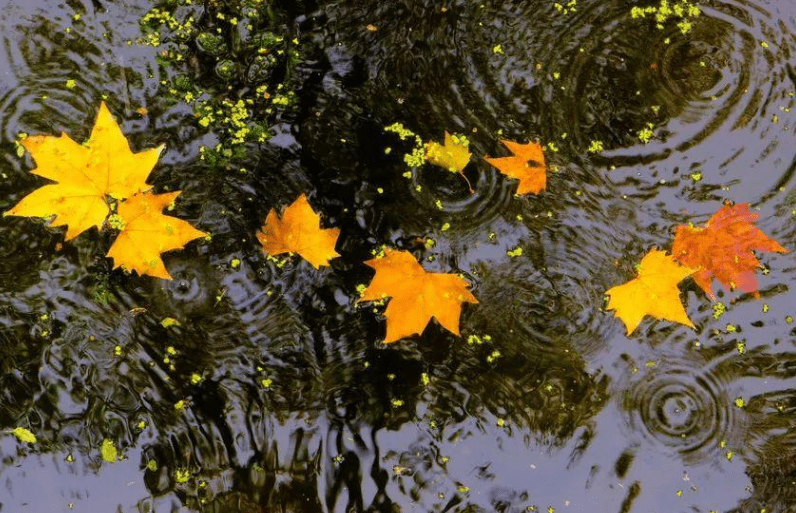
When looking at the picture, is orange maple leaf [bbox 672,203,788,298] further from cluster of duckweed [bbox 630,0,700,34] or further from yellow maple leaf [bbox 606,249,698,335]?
cluster of duckweed [bbox 630,0,700,34]

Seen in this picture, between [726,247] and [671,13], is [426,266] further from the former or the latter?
[671,13]

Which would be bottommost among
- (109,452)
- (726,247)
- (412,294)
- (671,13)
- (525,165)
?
(109,452)

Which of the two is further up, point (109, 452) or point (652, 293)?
point (652, 293)

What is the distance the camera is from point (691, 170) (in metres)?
2.21

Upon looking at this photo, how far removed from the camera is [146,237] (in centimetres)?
202

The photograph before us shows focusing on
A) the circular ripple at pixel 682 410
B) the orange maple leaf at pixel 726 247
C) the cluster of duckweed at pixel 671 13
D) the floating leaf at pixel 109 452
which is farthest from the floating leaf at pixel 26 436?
the cluster of duckweed at pixel 671 13

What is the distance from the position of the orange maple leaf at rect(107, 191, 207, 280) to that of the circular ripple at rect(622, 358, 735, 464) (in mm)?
1556

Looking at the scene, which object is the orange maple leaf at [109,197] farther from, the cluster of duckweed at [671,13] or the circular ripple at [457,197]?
the cluster of duckweed at [671,13]

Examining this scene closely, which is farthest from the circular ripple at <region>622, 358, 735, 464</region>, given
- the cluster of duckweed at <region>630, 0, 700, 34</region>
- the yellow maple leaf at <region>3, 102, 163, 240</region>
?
the yellow maple leaf at <region>3, 102, 163, 240</region>

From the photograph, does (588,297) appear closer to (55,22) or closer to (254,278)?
(254,278)

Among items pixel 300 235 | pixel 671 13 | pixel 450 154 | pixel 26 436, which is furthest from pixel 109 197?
pixel 671 13

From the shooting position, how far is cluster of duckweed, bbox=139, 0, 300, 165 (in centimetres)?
216

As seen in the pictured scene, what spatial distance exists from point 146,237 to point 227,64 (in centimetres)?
68

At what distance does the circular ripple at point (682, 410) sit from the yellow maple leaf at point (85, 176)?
5.73 ft
